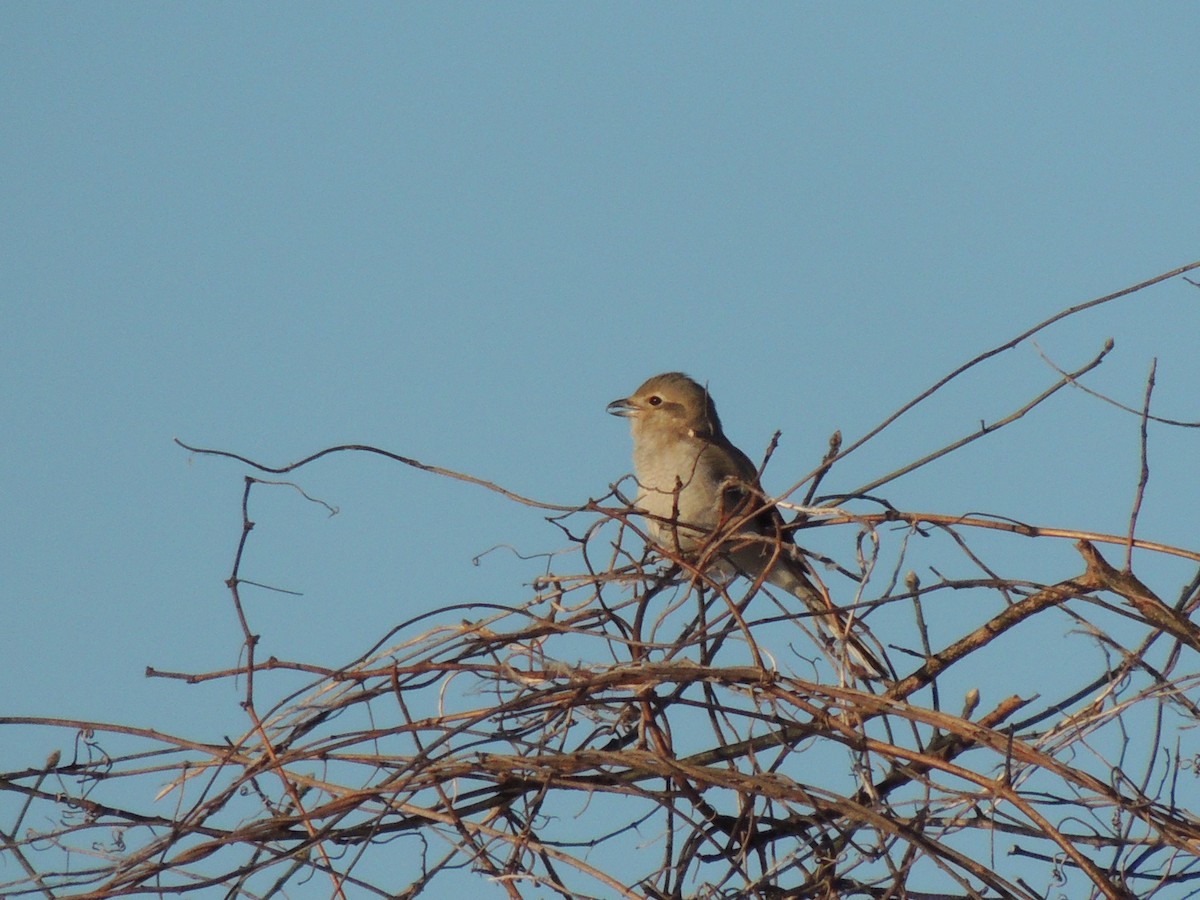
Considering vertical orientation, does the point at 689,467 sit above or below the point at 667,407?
below

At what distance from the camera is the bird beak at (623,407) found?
292 inches

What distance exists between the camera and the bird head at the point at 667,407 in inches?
280

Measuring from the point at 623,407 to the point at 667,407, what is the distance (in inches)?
11.1

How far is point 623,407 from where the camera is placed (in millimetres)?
7465

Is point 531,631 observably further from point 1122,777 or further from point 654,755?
point 1122,777

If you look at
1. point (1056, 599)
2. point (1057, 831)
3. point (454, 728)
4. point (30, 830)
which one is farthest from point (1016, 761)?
point (30, 830)

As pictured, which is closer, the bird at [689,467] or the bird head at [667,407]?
the bird at [689,467]

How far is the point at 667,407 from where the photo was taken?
729 centimetres

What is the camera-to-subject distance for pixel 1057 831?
10.2ft

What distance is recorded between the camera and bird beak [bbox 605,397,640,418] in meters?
7.41

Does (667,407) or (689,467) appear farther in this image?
(667,407)

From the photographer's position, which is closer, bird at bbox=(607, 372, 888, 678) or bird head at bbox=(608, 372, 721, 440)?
bird at bbox=(607, 372, 888, 678)

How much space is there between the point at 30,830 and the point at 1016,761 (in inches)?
93.3

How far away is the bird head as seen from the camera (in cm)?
712
